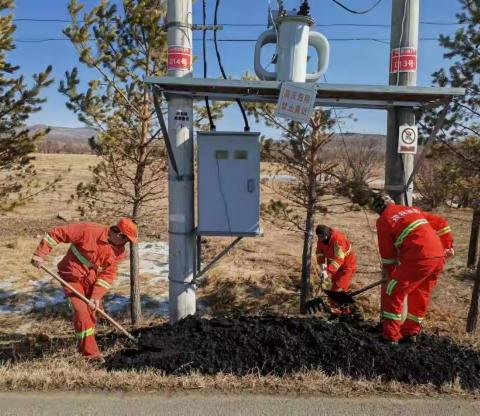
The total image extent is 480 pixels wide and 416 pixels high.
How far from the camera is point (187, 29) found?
16.1 ft

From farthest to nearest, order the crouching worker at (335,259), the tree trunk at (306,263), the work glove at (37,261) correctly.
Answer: the tree trunk at (306,263)
the crouching worker at (335,259)
the work glove at (37,261)

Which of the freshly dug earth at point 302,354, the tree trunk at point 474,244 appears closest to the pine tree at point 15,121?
the freshly dug earth at point 302,354

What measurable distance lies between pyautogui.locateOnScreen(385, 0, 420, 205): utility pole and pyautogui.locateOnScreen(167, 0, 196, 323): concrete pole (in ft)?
7.18

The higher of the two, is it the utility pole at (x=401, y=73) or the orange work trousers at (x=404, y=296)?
the utility pole at (x=401, y=73)

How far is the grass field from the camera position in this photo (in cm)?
374

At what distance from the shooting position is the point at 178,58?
485 centimetres

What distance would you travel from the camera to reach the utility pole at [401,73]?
16.5ft

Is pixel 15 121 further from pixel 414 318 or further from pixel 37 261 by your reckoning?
pixel 414 318

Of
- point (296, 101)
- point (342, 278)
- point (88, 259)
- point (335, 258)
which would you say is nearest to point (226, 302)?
point (342, 278)

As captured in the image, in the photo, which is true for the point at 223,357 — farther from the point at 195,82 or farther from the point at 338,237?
the point at 338,237

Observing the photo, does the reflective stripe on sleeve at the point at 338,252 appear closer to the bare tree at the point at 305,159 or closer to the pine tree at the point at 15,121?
the bare tree at the point at 305,159

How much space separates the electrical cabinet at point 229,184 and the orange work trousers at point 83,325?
4.90ft

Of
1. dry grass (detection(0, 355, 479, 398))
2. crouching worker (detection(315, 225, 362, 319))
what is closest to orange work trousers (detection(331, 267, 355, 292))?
crouching worker (detection(315, 225, 362, 319))

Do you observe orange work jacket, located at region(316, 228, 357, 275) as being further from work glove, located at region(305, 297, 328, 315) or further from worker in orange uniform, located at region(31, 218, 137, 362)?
worker in orange uniform, located at region(31, 218, 137, 362)
